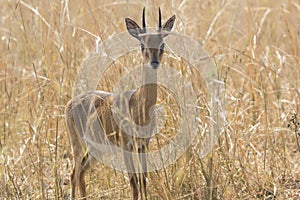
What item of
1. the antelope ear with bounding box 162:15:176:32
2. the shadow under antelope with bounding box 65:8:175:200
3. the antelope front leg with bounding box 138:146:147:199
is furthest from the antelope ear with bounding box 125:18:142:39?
the antelope front leg with bounding box 138:146:147:199

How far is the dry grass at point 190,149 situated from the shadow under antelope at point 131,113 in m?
0.10

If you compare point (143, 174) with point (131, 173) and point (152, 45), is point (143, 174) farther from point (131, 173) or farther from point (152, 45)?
point (152, 45)

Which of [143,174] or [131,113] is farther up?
[131,113]

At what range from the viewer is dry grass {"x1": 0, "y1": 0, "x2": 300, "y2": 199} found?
3.35 metres

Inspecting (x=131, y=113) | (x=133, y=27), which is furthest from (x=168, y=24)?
(x=131, y=113)

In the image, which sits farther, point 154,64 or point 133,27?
point 133,27

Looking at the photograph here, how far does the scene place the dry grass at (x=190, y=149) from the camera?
3352 millimetres

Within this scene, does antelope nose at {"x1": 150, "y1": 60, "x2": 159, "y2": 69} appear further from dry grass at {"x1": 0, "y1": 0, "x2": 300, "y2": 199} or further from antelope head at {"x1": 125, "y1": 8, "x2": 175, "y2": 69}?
dry grass at {"x1": 0, "y1": 0, "x2": 300, "y2": 199}

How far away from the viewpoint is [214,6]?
6164mm

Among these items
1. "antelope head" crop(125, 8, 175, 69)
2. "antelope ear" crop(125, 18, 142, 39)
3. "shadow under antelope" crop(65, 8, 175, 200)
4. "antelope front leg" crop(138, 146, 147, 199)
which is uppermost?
"antelope ear" crop(125, 18, 142, 39)

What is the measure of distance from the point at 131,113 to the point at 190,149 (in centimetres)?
39

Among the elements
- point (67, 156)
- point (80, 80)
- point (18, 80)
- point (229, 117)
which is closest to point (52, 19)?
point (18, 80)

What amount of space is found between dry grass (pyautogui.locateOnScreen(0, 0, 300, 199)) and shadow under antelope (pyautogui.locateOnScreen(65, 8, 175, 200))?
102 mm

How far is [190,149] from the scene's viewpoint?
333cm
